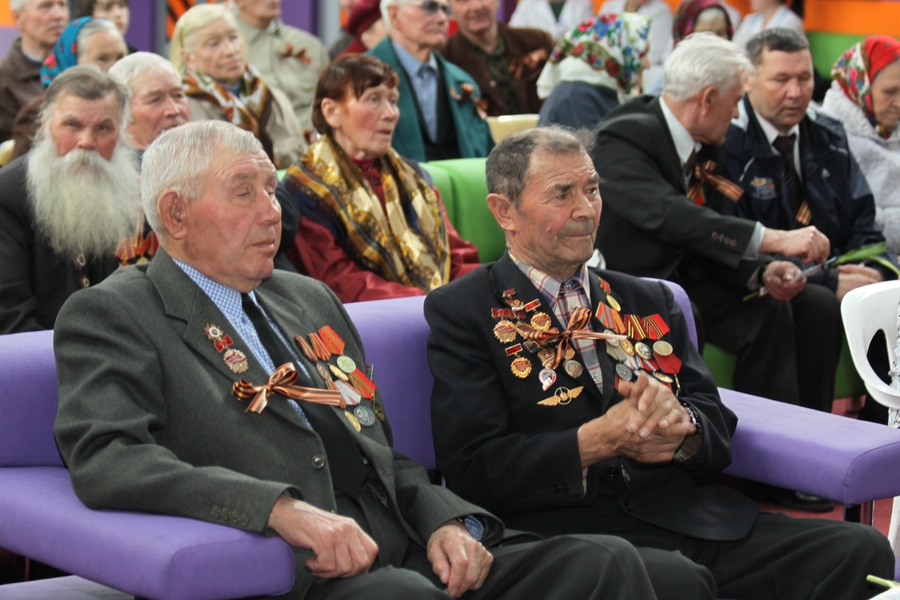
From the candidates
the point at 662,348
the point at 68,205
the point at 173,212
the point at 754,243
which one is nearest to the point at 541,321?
Answer: the point at 662,348

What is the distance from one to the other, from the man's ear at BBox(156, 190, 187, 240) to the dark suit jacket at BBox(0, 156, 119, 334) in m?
1.20

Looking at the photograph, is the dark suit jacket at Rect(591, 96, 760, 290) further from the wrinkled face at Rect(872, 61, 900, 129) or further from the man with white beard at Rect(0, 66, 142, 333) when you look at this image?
the man with white beard at Rect(0, 66, 142, 333)

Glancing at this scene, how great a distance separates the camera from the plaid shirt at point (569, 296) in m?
2.67

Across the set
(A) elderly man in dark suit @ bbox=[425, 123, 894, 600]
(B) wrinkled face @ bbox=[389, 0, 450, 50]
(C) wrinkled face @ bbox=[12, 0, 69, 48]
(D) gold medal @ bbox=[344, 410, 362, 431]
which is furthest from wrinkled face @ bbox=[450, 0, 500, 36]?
(D) gold medal @ bbox=[344, 410, 362, 431]

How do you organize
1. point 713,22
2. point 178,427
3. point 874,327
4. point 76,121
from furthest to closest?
point 713,22
point 76,121
point 874,327
point 178,427

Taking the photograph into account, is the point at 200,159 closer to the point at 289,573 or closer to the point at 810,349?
the point at 289,573

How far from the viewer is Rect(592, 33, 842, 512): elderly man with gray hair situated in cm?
421

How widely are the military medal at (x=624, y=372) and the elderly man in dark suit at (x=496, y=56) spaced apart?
433 centimetres

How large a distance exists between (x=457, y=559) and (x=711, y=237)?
89.9 inches

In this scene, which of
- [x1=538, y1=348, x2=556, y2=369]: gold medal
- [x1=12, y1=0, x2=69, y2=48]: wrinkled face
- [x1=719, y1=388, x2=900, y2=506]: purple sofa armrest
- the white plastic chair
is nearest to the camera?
Result: [x1=719, y1=388, x2=900, y2=506]: purple sofa armrest

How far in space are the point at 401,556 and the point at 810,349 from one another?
2.59m

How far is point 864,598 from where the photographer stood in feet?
7.98

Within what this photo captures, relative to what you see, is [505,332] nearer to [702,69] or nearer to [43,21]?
[702,69]

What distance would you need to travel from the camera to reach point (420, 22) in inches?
225
